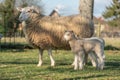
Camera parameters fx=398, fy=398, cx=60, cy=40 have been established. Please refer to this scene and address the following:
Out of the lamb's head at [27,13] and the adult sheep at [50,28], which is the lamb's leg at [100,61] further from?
the lamb's head at [27,13]

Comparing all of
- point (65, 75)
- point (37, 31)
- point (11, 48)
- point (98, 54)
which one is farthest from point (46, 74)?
point (11, 48)

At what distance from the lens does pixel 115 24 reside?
6594cm

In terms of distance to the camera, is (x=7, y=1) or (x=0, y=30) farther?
(x=7, y=1)

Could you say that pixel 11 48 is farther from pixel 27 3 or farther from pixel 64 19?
pixel 27 3

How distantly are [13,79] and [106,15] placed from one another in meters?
60.4

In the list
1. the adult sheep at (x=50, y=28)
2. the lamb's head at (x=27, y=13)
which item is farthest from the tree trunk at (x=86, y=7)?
the lamb's head at (x=27, y=13)

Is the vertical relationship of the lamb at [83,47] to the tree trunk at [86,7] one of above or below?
below

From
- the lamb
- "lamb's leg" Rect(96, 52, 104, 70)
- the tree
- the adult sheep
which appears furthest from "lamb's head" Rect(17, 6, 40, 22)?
the tree

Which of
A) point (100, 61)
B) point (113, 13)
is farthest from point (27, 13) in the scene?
point (113, 13)

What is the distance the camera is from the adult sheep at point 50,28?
14.2 metres

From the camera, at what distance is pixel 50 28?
14242mm

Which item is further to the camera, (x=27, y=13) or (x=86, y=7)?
(x=86, y=7)

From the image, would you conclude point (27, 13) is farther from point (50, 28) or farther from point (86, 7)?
point (86, 7)

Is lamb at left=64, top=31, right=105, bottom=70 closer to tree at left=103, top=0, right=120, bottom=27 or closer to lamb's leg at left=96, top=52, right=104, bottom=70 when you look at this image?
lamb's leg at left=96, top=52, right=104, bottom=70
